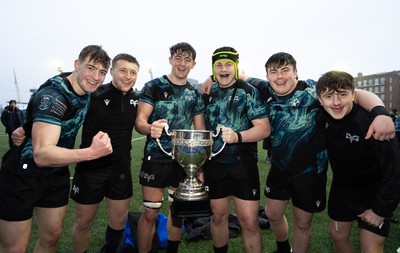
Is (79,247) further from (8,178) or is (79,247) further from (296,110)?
(296,110)

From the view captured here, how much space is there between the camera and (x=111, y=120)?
11.1 feet

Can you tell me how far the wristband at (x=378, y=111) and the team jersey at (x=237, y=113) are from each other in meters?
1.08

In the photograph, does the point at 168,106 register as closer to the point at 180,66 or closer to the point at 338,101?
the point at 180,66

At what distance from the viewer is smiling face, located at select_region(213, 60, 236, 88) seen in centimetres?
327

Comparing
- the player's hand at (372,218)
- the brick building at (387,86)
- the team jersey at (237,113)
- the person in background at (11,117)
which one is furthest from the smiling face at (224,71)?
the brick building at (387,86)

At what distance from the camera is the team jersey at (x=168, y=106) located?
3482mm

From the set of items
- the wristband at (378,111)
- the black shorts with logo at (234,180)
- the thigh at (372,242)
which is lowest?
the thigh at (372,242)

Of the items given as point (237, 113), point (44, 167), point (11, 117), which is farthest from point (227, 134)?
point (11, 117)

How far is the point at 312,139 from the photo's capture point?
3117 millimetres

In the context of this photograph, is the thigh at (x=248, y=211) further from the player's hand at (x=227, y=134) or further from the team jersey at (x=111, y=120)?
the team jersey at (x=111, y=120)

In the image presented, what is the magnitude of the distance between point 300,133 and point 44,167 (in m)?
2.64


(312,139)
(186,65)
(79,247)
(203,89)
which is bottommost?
(79,247)

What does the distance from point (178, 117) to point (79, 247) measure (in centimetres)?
194

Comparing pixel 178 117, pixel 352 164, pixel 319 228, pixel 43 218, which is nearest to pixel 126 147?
pixel 178 117
